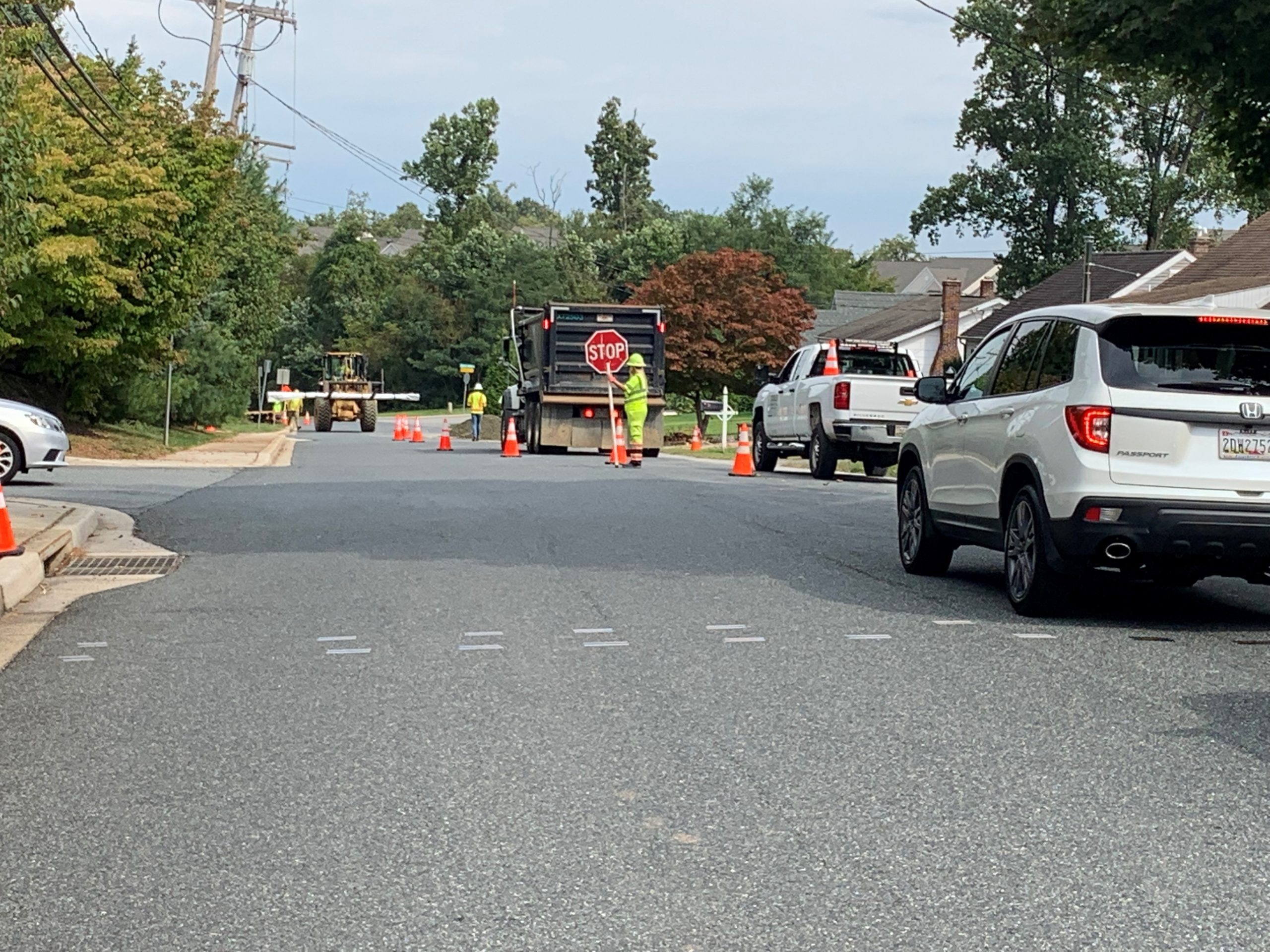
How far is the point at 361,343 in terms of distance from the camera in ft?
341

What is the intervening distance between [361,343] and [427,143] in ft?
65.9

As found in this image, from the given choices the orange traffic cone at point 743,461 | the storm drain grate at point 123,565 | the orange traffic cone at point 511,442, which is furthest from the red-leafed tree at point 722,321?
the storm drain grate at point 123,565

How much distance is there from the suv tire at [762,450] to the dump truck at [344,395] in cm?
3443

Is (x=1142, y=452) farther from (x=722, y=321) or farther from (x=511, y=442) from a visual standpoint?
(x=722, y=321)

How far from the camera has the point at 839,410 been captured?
78.1 ft

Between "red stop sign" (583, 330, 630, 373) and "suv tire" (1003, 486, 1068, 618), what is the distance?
2403 cm

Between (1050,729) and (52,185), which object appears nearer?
(1050,729)

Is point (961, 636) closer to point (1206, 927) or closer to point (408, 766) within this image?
point (408, 766)

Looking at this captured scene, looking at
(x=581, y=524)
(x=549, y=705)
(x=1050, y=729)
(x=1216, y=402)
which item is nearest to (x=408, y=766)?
(x=549, y=705)

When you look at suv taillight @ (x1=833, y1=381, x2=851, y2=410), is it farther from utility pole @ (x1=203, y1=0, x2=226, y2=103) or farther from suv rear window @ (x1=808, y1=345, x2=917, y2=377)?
utility pole @ (x1=203, y1=0, x2=226, y2=103)

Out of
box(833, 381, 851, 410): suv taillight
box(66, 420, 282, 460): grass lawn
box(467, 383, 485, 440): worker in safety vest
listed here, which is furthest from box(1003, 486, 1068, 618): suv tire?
box(467, 383, 485, 440): worker in safety vest

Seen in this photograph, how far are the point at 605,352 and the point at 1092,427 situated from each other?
25.0m

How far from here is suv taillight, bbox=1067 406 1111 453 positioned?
9.23 m

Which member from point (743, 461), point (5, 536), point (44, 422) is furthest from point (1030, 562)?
point (743, 461)
